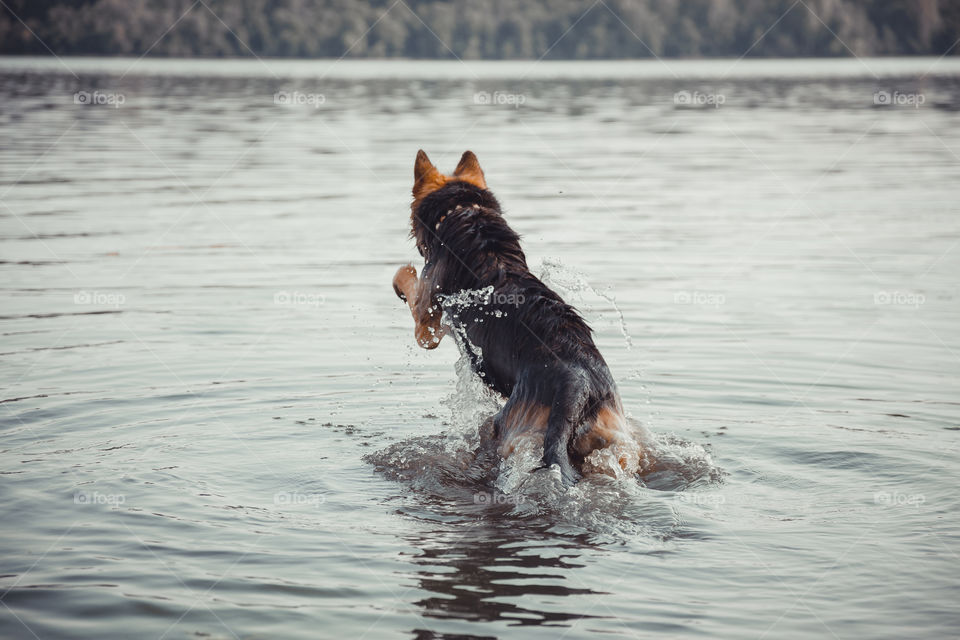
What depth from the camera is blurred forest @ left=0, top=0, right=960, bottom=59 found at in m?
95.6

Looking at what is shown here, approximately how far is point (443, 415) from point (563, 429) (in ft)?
8.45

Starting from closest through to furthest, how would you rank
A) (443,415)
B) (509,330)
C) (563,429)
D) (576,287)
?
(563,429), (509,330), (576,287), (443,415)

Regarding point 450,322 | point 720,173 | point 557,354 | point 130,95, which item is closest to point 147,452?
point 450,322

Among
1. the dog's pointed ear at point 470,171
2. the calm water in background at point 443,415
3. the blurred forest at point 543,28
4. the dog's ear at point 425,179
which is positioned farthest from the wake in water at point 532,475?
the blurred forest at point 543,28

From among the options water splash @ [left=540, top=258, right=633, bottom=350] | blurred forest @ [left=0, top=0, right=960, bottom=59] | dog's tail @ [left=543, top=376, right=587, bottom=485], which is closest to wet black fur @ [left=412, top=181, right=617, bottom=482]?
dog's tail @ [left=543, top=376, right=587, bottom=485]

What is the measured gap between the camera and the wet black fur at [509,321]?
5.95 meters

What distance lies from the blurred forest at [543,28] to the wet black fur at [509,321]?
90.6m

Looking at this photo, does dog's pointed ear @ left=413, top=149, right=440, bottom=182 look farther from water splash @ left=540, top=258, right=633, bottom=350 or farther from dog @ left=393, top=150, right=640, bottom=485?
water splash @ left=540, top=258, right=633, bottom=350

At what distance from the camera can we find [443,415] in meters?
8.25

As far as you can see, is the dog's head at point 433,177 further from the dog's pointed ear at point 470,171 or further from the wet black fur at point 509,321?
the wet black fur at point 509,321

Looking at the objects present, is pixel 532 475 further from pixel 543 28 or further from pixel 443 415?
pixel 543 28

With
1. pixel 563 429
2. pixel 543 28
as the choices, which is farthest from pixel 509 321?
pixel 543 28

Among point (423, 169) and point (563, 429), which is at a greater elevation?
point (423, 169)

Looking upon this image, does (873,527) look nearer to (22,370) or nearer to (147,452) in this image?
(147,452)
